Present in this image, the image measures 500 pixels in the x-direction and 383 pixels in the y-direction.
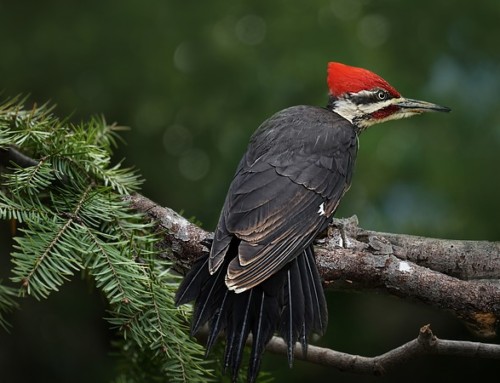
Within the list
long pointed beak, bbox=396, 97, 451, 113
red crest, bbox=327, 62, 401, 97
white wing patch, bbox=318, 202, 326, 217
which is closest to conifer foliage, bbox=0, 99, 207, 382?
white wing patch, bbox=318, 202, 326, 217

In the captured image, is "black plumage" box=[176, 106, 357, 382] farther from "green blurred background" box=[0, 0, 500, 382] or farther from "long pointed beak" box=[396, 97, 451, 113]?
"green blurred background" box=[0, 0, 500, 382]

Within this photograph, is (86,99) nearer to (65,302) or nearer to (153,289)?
(65,302)

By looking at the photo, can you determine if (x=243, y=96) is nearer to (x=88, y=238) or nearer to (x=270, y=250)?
(x=270, y=250)

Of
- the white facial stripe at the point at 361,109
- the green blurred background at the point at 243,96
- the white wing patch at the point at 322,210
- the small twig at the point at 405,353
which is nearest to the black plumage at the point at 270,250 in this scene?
the white wing patch at the point at 322,210

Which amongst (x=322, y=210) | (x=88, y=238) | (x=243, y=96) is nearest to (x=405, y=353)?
(x=322, y=210)

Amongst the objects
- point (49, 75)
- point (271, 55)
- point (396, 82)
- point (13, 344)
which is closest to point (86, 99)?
point (49, 75)

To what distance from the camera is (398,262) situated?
284cm

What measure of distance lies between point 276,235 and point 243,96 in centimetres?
176

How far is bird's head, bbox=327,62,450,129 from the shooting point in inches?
160

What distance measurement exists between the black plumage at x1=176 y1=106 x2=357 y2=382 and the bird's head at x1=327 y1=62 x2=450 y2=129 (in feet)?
1.50

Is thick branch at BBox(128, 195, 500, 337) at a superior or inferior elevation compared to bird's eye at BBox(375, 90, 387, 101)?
inferior

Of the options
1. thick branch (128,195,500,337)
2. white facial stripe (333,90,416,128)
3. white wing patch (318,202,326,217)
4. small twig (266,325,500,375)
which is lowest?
small twig (266,325,500,375)

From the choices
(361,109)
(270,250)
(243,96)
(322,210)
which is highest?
(243,96)

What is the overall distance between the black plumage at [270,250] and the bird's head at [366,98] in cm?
46
